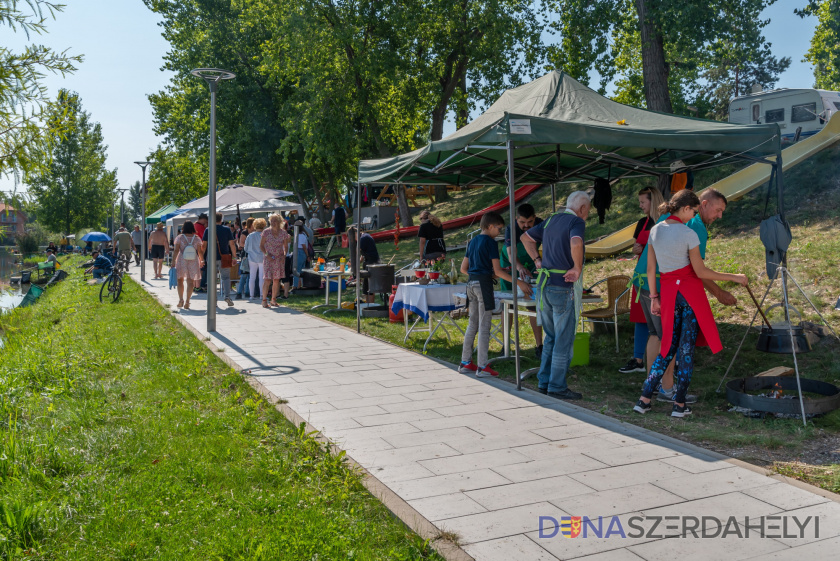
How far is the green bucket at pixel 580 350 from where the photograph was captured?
318 inches

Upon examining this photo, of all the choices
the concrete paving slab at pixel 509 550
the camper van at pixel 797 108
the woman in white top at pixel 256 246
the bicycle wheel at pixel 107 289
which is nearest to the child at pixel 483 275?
the concrete paving slab at pixel 509 550

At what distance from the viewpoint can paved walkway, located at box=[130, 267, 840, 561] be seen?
11.4ft

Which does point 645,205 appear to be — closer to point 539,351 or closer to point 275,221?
point 539,351

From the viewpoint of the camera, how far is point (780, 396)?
20.1ft

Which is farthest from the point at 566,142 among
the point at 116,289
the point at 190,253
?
the point at 116,289

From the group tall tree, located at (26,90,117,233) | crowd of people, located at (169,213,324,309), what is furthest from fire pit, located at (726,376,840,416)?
tall tree, located at (26,90,117,233)

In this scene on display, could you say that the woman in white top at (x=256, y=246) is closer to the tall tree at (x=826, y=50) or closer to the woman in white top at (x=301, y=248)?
the woman in white top at (x=301, y=248)

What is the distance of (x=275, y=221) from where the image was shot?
13.8 m

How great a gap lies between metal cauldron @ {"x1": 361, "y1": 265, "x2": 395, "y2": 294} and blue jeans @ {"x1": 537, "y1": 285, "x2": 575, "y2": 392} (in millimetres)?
5422

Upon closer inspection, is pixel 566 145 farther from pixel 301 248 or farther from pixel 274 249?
pixel 301 248

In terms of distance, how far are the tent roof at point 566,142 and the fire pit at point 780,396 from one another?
232 cm

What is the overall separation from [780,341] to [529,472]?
3.66 m

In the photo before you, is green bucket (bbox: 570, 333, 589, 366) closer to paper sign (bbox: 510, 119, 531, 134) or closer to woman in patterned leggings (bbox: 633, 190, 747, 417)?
woman in patterned leggings (bbox: 633, 190, 747, 417)

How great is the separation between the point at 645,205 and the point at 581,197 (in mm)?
1166
